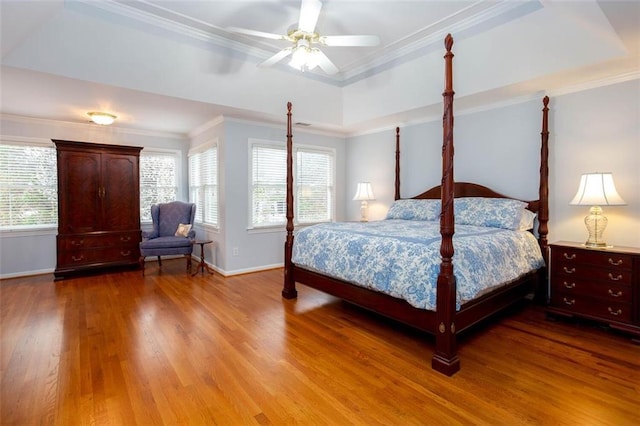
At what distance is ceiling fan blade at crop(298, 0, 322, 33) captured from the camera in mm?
2316

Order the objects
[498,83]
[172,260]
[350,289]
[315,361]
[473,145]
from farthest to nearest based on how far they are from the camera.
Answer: [172,260]
[473,145]
[498,83]
[350,289]
[315,361]

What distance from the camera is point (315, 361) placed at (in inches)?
90.4

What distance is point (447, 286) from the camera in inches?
82.7

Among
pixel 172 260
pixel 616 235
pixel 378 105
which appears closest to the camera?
pixel 616 235

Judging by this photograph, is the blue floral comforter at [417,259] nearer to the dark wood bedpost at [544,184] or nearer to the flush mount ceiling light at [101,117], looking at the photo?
the dark wood bedpost at [544,184]

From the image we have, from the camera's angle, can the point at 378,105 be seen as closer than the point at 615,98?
No

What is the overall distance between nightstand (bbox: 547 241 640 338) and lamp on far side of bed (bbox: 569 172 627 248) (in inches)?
5.8

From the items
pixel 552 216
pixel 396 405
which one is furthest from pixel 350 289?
pixel 552 216

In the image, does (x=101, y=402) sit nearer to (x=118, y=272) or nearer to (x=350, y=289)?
(x=350, y=289)

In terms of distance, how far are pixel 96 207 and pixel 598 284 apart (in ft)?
20.3

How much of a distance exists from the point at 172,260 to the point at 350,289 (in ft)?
13.8

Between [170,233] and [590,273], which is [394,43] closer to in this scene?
[590,273]

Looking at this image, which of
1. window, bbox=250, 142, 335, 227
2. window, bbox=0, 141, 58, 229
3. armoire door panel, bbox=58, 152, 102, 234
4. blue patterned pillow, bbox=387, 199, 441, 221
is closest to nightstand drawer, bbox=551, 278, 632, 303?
blue patterned pillow, bbox=387, 199, 441, 221

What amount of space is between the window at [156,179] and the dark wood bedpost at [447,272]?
528 cm
